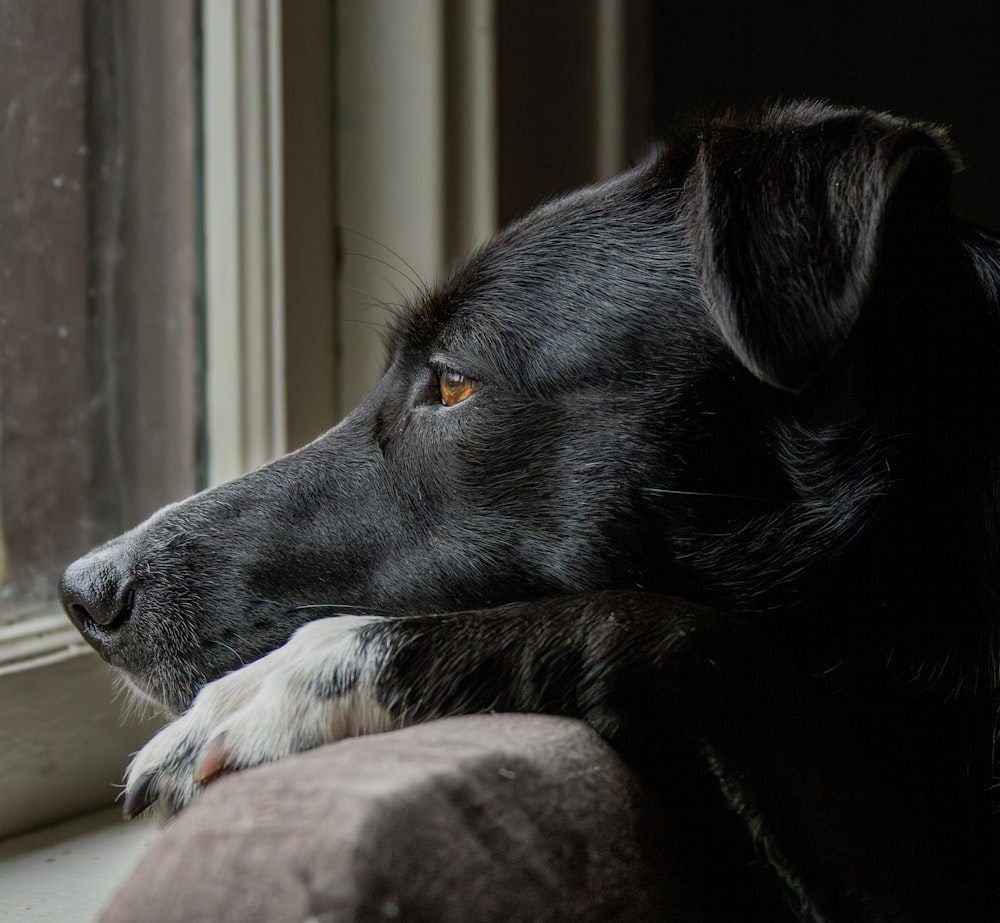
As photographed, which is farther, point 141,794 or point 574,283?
point 574,283

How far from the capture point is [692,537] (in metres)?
1.00

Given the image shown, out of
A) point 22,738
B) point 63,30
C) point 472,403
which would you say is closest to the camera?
point 472,403

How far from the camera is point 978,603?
3.15ft

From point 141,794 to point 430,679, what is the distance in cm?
24

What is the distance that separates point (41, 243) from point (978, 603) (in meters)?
1.10

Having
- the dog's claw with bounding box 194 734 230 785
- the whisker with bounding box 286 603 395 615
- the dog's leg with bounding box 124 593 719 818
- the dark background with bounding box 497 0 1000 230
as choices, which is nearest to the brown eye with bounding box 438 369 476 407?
the whisker with bounding box 286 603 395 615

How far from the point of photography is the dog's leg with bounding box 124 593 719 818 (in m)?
0.78

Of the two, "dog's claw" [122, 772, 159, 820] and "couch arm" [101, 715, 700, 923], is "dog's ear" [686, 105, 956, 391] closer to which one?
"couch arm" [101, 715, 700, 923]

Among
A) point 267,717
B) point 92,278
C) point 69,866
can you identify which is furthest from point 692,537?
point 92,278

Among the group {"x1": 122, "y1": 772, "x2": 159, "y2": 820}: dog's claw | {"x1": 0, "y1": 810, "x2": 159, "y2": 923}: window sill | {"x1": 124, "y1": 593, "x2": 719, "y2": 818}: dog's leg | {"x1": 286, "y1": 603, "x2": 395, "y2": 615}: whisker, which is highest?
{"x1": 124, "y1": 593, "x2": 719, "y2": 818}: dog's leg

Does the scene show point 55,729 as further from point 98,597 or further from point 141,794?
point 141,794

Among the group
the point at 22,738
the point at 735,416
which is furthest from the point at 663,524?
the point at 22,738

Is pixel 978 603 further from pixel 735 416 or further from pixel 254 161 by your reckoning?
pixel 254 161

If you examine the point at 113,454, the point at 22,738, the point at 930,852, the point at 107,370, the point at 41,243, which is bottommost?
the point at 22,738
